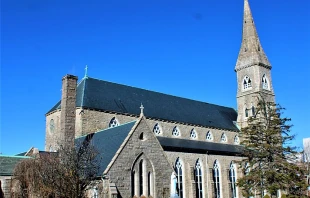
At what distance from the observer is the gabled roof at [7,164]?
2317 cm

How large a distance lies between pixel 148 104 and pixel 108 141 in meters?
13.9

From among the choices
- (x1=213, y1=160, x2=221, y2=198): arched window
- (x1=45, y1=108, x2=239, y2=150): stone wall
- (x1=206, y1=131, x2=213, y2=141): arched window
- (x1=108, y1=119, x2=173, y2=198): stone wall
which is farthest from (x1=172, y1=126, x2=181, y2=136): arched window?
(x1=108, y1=119, x2=173, y2=198): stone wall

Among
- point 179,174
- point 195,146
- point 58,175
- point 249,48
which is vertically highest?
point 249,48

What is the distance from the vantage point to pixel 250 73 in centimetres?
5053

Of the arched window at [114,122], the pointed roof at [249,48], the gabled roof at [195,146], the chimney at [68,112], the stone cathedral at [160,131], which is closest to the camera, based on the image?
the stone cathedral at [160,131]

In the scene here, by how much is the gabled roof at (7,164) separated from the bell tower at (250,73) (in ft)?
104

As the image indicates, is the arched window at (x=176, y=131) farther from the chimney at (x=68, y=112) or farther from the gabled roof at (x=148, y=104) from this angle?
the chimney at (x=68, y=112)

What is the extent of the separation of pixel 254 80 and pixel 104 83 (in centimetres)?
2239

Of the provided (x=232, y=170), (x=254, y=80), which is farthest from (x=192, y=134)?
(x=254, y=80)

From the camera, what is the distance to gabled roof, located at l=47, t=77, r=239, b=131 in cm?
3469

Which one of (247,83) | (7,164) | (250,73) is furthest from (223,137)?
(7,164)

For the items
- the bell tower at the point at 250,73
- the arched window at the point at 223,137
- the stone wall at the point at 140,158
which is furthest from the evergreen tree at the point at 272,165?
the bell tower at the point at 250,73

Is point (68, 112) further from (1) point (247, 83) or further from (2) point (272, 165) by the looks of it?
(1) point (247, 83)

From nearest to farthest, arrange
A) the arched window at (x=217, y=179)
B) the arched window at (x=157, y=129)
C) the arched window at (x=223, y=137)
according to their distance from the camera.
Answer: the arched window at (x=217, y=179) < the arched window at (x=157, y=129) < the arched window at (x=223, y=137)
